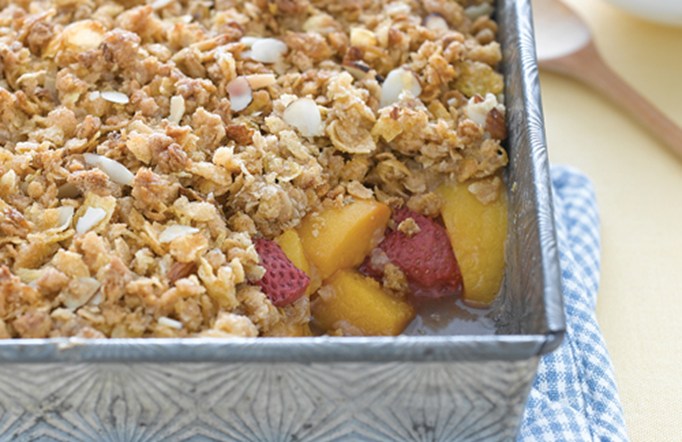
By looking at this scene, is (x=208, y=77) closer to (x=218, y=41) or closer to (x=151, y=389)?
(x=218, y=41)

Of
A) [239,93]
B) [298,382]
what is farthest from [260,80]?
[298,382]

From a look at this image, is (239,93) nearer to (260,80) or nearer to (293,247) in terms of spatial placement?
(260,80)

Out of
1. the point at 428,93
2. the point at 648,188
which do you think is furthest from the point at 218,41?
the point at 648,188

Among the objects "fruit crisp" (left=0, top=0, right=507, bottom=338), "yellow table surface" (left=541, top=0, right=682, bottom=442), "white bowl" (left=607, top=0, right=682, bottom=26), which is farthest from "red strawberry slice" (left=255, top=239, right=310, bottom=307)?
"white bowl" (left=607, top=0, right=682, bottom=26)

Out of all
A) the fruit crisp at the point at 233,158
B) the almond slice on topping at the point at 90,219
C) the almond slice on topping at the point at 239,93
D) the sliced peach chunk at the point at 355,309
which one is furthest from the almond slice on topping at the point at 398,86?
the almond slice on topping at the point at 90,219

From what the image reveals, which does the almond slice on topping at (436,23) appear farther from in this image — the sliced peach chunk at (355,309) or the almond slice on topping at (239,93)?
the sliced peach chunk at (355,309)
